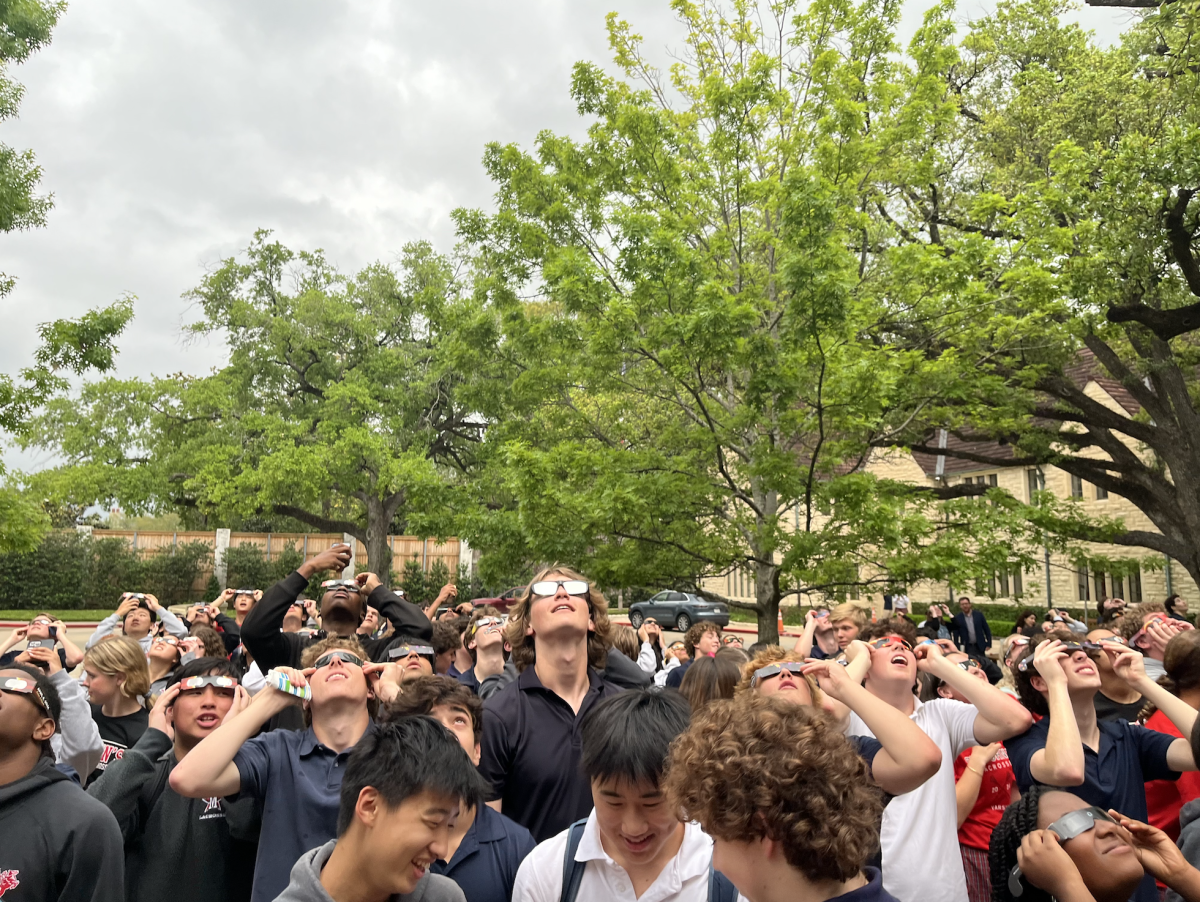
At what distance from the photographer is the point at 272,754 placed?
9.51ft

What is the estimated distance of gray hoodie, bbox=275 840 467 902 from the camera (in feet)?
6.51

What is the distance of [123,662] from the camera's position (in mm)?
4215

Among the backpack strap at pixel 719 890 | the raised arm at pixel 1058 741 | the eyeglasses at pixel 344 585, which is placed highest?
the eyeglasses at pixel 344 585

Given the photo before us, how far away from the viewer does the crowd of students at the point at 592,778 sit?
1797 mm

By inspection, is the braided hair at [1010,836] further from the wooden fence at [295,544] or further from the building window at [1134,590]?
the building window at [1134,590]

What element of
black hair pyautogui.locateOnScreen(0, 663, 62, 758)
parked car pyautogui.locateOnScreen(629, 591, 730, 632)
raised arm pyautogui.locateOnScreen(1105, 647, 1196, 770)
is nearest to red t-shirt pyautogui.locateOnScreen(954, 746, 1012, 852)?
raised arm pyautogui.locateOnScreen(1105, 647, 1196, 770)

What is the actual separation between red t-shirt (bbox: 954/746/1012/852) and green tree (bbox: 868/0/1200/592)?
6651mm

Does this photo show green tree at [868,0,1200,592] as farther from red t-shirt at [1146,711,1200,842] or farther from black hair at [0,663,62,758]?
black hair at [0,663,62,758]

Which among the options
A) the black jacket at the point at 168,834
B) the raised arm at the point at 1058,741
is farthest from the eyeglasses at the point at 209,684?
the raised arm at the point at 1058,741

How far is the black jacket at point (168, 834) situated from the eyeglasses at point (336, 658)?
54cm

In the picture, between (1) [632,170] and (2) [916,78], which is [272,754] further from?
(2) [916,78]

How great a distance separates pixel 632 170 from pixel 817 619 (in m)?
7.14

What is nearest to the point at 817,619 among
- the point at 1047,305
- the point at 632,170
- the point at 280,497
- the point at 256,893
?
the point at 256,893

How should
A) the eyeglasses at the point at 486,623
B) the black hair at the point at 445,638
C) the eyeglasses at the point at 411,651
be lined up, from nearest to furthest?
the eyeglasses at the point at 411,651
the eyeglasses at the point at 486,623
the black hair at the point at 445,638
